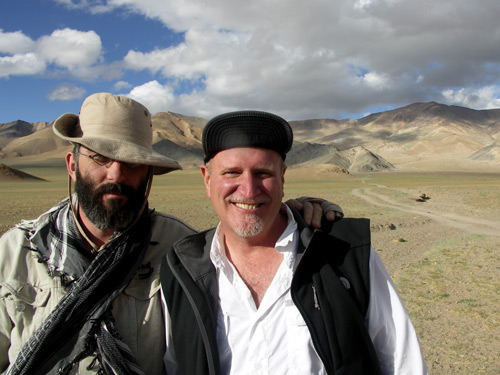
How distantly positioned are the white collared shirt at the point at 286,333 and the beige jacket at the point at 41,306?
485 mm

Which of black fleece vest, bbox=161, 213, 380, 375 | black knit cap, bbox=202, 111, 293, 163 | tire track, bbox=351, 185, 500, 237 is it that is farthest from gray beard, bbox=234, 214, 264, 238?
tire track, bbox=351, 185, 500, 237

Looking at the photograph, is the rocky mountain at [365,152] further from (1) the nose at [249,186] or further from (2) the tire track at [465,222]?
(1) the nose at [249,186]

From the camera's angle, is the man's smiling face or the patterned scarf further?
the man's smiling face

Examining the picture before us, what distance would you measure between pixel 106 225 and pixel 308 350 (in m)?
1.42

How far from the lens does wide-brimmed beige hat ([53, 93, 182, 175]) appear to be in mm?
2488

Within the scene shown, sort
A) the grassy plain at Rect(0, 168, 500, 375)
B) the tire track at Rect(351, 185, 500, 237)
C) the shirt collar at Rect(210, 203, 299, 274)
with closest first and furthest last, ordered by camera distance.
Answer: the shirt collar at Rect(210, 203, 299, 274) → the grassy plain at Rect(0, 168, 500, 375) → the tire track at Rect(351, 185, 500, 237)

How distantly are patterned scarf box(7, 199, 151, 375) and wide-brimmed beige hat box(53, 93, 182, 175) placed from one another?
504 mm

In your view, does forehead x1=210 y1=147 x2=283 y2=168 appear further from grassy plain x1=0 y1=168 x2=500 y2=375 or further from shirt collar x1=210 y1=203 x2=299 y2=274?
grassy plain x1=0 y1=168 x2=500 y2=375

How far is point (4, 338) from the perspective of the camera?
2.24 m

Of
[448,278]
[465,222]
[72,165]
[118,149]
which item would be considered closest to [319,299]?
A: [118,149]

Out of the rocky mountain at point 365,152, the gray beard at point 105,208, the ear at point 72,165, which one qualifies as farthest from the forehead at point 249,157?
the rocky mountain at point 365,152

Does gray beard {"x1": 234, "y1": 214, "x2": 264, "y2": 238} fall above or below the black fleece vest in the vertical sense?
above

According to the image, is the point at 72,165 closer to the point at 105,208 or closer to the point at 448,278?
the point at 105,208

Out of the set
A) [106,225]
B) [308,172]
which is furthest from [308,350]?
[308,172]
